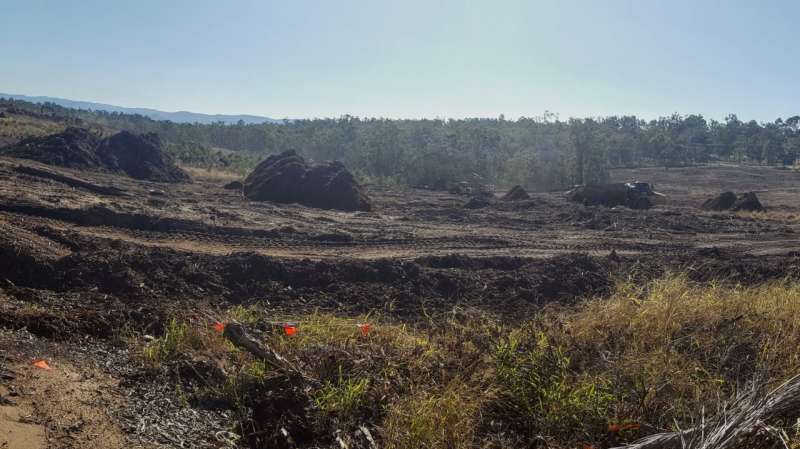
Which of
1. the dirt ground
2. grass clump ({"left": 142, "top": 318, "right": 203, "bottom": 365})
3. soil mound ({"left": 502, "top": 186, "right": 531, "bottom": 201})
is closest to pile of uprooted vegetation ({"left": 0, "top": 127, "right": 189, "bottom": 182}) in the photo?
the dirt ground

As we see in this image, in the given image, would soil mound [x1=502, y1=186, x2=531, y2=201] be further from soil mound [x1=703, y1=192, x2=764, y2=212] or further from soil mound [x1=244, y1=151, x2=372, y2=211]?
soil mound [x1=703, y1=192, x2=764, y2=212]

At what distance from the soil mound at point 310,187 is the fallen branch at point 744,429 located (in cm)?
1598

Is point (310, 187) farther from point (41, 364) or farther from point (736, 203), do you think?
point (736, 203)

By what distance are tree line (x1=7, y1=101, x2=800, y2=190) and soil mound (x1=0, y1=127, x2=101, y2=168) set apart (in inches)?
401

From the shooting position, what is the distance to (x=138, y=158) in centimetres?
2380

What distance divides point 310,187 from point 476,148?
21686mm

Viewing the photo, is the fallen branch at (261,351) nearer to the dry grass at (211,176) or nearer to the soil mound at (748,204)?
the dry grass at (211,176)

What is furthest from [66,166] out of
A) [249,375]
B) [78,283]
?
[249,375]

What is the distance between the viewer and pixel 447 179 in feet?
105

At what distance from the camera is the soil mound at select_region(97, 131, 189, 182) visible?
Answer: 22953 millimetres

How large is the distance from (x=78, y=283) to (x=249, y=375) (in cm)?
476

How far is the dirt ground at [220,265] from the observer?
154 inches

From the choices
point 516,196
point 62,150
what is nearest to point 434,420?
point 516,196

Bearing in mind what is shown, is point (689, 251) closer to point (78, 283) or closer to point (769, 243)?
point (769, 243)
